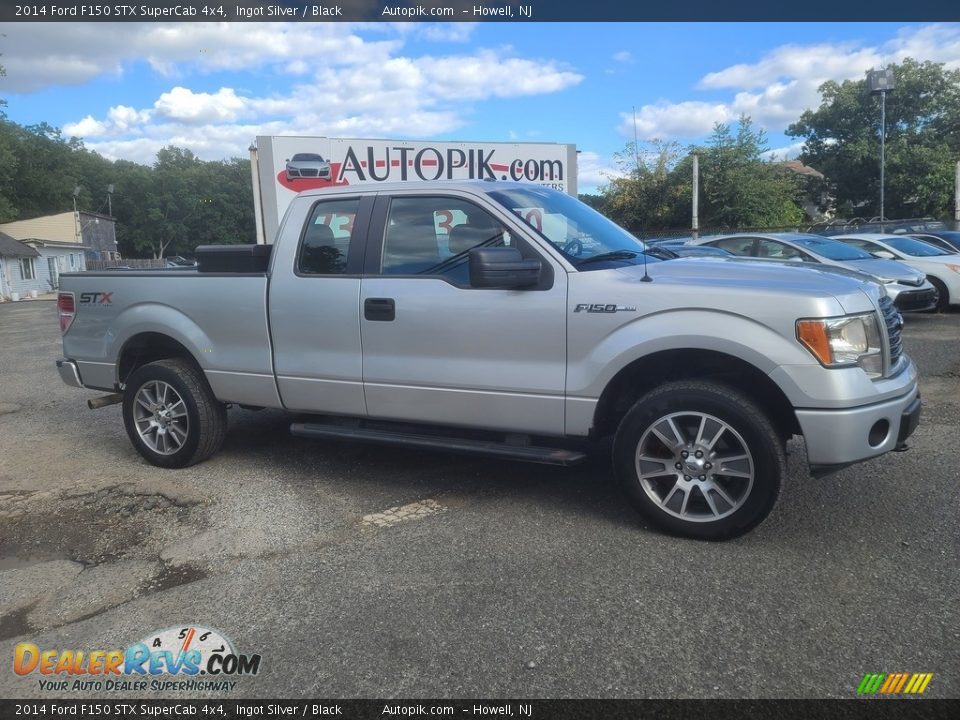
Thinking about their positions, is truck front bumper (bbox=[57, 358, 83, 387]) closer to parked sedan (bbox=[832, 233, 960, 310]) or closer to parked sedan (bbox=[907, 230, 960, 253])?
parked sedan (bbox=[832, 233, 960, 310])

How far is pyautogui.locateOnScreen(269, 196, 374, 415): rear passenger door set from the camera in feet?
15.2

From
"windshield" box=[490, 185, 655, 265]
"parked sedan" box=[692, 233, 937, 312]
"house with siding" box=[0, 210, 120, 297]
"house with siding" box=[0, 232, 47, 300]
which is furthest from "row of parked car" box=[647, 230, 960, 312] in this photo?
"house with siding" box=[0, 232, 47, 300]

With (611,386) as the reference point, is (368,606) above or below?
below

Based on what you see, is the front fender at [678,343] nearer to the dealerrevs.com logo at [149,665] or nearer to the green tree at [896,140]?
the dealerrevs.com logo at [149,665]

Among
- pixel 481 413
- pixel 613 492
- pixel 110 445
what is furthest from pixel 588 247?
pixel 110 445

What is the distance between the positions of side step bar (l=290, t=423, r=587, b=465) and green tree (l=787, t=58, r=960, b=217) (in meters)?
41.5

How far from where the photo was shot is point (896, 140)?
133 ft

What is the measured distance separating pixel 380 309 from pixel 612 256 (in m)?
1.44

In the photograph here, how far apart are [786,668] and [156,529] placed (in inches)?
137

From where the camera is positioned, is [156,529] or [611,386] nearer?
[611,386]

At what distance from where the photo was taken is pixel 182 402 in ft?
17.3

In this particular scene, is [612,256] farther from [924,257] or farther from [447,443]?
[924,257]

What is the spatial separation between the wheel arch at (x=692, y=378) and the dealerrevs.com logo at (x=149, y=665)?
2.17 metres

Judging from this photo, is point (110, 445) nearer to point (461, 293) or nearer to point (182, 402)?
point (182, 402)
